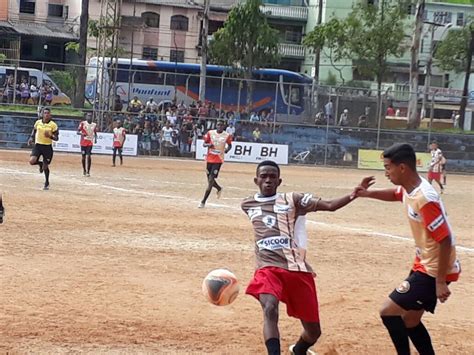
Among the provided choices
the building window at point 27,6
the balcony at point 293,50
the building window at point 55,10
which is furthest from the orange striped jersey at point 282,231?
the balcony at point 293,50

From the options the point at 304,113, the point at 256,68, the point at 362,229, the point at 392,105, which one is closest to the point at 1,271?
the point at 362,229

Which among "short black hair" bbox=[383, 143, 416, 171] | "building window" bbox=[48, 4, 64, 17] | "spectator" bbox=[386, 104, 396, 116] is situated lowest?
"short black hair" bbox=[383, 143, 416, 171]

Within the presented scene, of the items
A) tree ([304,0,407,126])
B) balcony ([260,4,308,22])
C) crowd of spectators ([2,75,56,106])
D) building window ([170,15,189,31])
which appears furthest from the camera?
balcony ([260,4,308,22])

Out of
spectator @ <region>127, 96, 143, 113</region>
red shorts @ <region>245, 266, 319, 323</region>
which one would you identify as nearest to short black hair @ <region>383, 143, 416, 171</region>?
red shorts @ <region>245, 266, 319, 323</region>

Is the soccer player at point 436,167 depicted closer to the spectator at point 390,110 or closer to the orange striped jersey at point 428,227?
the spectator at point 390,110

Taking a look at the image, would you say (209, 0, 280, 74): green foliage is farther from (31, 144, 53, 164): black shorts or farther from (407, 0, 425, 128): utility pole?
(31, 144, 53, 164): black shorts

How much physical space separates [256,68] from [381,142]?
12.7 meters

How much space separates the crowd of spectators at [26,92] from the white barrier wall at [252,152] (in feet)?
23.2

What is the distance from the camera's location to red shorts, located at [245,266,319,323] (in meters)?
6.71

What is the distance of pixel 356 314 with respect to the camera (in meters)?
9.34

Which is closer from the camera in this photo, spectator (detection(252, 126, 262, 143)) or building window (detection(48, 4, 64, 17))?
spectator (detection(252, 126, 262, 143))

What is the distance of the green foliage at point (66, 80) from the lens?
41125mm

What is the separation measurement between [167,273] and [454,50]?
187ft

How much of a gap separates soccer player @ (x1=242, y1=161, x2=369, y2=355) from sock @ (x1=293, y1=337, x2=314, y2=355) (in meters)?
0.04
